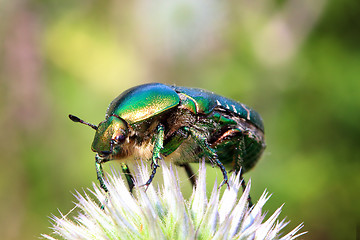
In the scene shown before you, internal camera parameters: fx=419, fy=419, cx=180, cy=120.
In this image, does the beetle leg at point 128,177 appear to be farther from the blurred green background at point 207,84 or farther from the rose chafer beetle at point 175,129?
the blurred green background at point 207,84

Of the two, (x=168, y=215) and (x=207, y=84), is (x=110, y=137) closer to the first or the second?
(x=168, y=215)

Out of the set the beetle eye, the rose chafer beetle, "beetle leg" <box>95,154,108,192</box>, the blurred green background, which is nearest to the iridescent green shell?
the rose chafer beetle

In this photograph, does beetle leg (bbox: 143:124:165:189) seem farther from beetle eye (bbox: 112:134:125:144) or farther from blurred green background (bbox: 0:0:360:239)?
blurred green background (bbox: 0:0:360:239)

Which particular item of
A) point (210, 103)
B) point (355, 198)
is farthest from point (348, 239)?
point (210, 103)

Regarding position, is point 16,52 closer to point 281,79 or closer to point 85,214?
point 281,79

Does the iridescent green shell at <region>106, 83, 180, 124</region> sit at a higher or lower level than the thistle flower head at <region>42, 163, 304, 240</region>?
higher

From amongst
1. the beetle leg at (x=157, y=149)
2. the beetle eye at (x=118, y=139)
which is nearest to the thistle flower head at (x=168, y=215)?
the beetle leg at (x=157, y=149)

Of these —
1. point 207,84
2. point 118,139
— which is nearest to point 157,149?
point 118,139
